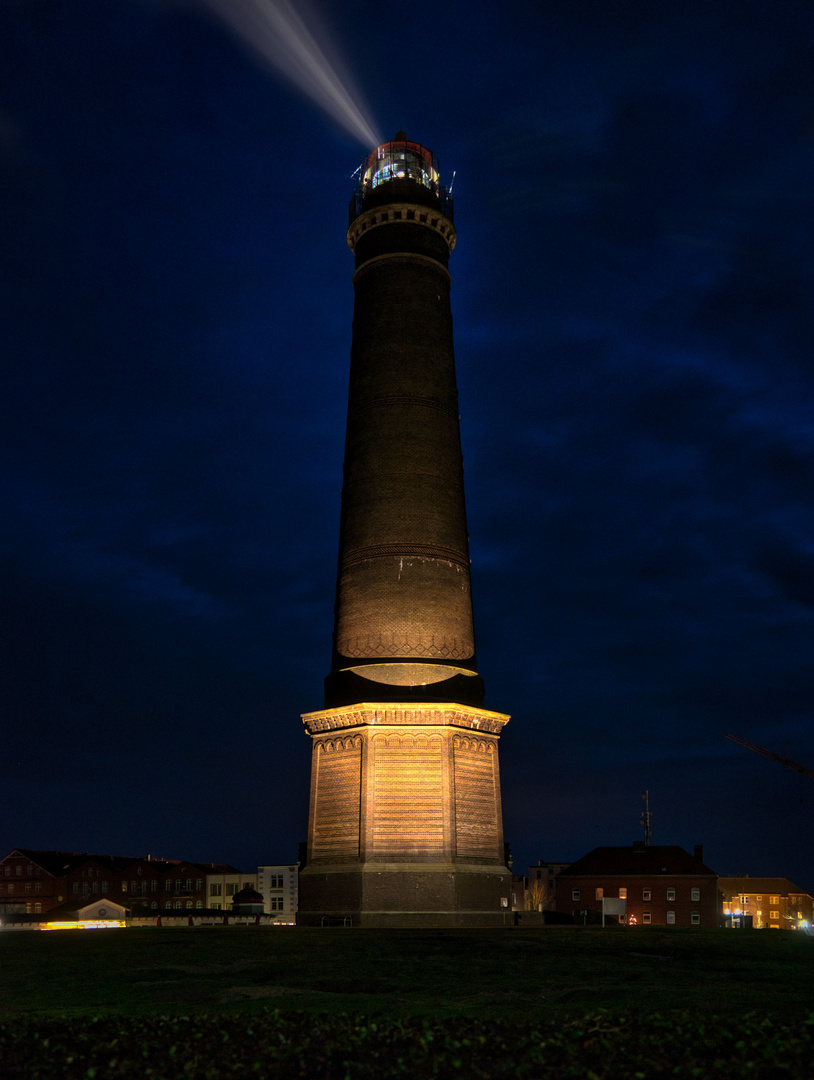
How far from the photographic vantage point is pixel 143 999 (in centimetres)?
1442

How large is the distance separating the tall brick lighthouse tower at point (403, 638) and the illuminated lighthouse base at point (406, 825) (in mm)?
46

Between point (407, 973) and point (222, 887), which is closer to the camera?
point (407, 973)

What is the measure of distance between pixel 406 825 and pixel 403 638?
20.9ft

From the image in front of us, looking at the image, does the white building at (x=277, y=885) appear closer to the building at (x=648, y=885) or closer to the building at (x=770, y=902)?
the building at (x=648, y=885)

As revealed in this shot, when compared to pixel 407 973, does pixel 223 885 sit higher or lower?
higher

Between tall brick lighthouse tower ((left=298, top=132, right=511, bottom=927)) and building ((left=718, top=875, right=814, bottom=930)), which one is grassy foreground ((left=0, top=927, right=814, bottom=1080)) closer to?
tall brick lighthouse tower ((left=298, top=132, right=511, bottom=927))

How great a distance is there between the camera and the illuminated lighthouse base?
1256 inches

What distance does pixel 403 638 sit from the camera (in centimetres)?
3544

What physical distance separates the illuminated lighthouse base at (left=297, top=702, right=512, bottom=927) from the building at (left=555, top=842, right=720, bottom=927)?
4588cm

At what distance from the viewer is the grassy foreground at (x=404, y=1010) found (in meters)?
10.1

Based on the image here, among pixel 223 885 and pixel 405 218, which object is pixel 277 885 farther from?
pixel 405 218

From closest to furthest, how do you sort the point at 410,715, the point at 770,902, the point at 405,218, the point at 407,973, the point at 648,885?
the point at 407,973, the point at 410,715, the point at 405,218, the point at 648,885, the point at 770,902

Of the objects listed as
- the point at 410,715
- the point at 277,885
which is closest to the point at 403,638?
the point at 410,715

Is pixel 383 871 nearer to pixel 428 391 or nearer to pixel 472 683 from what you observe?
pixel 472 683
